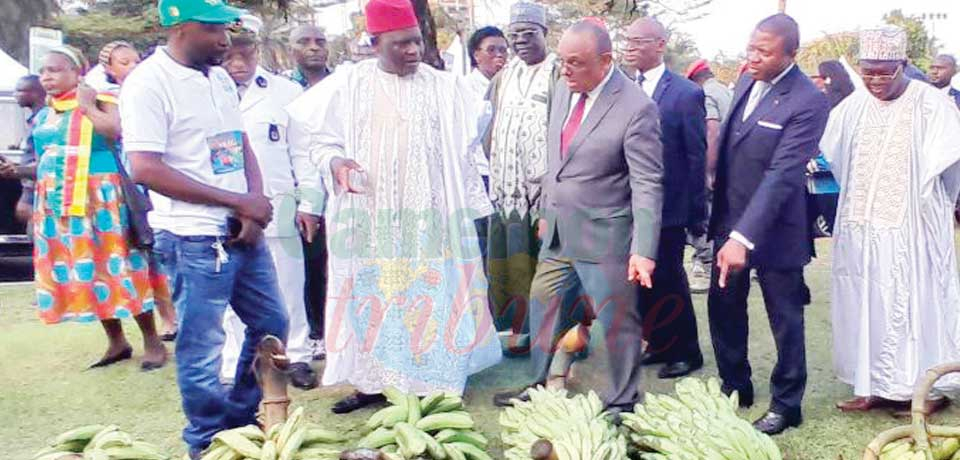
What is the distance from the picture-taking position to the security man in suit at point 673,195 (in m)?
4.95

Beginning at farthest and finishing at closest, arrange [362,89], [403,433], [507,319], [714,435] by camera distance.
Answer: [507,319]
[362,89]
[403,433]
[714,435]

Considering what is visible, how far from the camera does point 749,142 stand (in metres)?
4.01

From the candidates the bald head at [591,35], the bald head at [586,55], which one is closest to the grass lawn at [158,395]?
the bald head at [586,55]

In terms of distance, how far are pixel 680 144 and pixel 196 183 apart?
2.77 metres

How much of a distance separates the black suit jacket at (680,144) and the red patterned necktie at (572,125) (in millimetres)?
1032

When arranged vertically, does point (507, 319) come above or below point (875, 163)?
below

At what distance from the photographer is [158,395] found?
4863mm

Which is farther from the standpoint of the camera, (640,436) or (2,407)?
(2,407)

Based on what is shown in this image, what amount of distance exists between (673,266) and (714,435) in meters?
2.20

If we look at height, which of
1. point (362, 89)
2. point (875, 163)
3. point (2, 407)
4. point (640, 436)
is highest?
point (362, 89)

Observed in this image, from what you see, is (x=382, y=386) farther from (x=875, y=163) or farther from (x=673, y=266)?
(x=875, y=163)

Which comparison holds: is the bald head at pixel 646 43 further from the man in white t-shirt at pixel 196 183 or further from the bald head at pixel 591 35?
the man in white t-shirt at pixel 196 183

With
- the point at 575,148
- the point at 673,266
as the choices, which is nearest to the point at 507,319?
the point at 673,266

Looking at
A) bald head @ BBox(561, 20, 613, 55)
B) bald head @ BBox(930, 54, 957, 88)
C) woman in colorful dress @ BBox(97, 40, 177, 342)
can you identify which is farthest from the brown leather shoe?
bald head @ BBox(930, 54, 957, 88)
